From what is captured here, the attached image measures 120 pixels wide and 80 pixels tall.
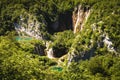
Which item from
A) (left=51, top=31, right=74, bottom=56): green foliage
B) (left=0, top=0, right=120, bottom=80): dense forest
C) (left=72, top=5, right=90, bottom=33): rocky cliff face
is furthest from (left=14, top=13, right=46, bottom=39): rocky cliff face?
(left=72, top=5, right=90, bottom=33): rocky cliff face

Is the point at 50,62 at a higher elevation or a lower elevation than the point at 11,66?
higher

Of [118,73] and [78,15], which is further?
[78,15]

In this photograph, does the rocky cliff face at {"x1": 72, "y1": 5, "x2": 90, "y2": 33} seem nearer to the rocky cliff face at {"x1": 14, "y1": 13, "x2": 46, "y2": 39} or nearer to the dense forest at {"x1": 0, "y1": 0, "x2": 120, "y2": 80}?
the dense forest at {"x1": 0, "y1": 0, "x2": 120, "y2": 80}

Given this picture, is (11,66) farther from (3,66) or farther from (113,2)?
(113,2)

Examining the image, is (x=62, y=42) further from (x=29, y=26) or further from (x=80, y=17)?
(x=29, y=26)

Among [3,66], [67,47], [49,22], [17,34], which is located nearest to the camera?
[3,66]

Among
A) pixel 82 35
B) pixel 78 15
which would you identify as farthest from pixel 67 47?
pixel 78 15

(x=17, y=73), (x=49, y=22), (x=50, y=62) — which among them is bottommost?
(x=17, y=73)
